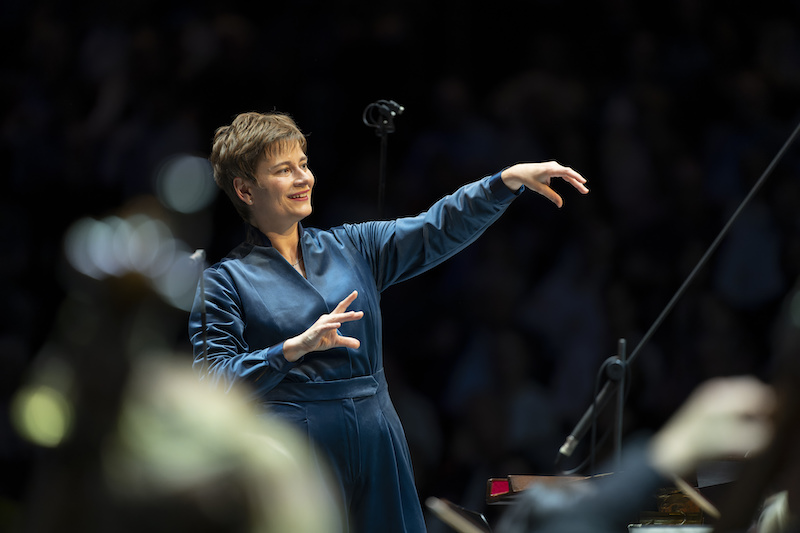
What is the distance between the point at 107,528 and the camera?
0.58 m

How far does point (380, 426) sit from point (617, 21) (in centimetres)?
216

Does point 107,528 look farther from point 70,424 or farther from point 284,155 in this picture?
point 284,155

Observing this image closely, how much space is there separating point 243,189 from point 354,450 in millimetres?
655

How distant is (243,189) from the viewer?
2.09 m

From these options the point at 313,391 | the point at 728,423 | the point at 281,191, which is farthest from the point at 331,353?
the point at 728,423

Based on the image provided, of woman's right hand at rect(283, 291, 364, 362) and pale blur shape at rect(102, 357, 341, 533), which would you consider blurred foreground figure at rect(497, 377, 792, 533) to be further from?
woman's right hand at rect(283, 291, 364, 362)

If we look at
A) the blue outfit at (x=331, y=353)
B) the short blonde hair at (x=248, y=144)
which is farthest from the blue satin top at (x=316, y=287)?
the short blonde hair at (x=248, y=144)

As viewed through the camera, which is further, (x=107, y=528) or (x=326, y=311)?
(x=326, y=311)

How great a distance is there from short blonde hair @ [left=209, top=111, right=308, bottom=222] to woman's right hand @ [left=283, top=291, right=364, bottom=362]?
1.48ft

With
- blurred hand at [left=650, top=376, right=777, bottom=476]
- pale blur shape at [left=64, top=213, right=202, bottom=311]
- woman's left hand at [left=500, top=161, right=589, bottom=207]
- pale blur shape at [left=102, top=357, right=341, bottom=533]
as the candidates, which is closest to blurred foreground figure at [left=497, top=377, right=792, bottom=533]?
blurred hand at [left=650, top=376, right=777, bottom=476]

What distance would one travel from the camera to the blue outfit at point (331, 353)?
1901 millimetres

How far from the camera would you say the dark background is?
3.08 metres

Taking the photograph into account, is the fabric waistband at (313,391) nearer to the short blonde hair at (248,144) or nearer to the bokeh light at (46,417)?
the short blonde hair at (248,144)

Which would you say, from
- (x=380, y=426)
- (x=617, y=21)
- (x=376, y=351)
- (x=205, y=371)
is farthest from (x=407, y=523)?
(x=617, y=21)
